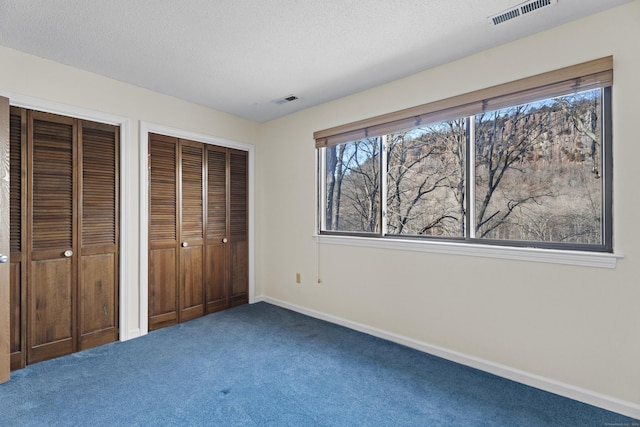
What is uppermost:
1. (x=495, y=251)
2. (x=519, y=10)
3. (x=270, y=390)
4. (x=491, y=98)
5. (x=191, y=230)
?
(x=519, y=10)

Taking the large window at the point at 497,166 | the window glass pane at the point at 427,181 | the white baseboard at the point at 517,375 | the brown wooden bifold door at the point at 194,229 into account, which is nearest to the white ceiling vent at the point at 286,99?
the large window at the point at 497,166

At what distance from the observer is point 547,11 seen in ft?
6.41

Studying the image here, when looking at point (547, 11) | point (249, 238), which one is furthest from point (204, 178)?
point (547, 11)

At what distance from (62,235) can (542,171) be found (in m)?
3.86

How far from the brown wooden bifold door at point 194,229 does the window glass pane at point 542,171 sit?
2.81 m

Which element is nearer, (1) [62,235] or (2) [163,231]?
(1) [62,235]

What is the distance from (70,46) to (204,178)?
1.65m

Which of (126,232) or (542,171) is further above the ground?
(542,171)

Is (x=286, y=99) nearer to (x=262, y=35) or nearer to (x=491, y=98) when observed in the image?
(x=262, y=35)

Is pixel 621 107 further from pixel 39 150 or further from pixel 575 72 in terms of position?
pixel 39 150

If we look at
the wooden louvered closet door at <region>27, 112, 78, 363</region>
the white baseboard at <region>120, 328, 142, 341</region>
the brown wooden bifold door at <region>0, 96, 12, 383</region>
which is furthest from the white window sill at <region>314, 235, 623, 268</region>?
the brown wooden bifold door at <region>0, 96, 12, 383</region>

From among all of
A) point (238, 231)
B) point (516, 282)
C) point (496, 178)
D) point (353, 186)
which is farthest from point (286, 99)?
point (516, 282)

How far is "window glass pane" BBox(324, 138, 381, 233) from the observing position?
324 cm

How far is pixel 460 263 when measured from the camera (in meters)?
2.56
